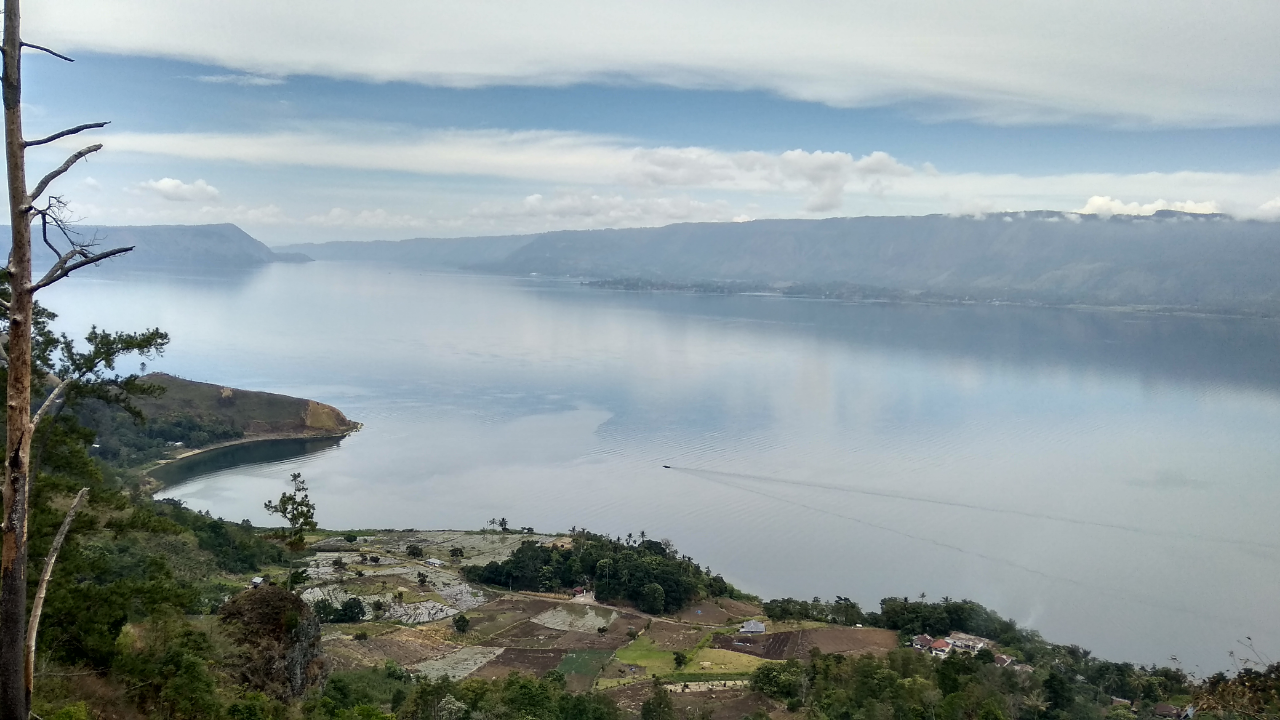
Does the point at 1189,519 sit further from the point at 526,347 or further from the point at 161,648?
the point at 526,347

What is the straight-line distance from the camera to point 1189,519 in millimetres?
20812

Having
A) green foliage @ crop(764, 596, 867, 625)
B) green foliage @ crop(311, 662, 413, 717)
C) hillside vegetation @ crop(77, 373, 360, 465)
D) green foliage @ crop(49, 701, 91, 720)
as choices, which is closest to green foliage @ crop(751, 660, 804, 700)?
green foliage @ crop(764, 596, 867, 625)

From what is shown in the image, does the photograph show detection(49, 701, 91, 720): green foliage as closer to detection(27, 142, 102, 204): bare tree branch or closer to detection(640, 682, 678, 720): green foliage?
detection(27, 142, 102, 204): bare tree branch

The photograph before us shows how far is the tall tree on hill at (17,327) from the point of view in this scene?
240 centimetres

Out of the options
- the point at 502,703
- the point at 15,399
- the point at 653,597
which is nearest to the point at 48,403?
the point at 15,399

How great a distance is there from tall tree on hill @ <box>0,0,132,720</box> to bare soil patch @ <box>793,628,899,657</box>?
12432 millimetres

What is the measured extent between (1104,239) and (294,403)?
137 m

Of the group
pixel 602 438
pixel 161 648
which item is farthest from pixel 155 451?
pixel 161 648

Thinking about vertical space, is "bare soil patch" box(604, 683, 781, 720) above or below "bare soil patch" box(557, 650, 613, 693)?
above

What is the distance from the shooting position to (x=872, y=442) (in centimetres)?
2792

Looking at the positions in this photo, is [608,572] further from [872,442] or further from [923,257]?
[923,257]

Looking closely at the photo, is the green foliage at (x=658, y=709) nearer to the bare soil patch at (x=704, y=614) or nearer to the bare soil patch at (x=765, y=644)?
the bare soil patch at (x=765, y=644)

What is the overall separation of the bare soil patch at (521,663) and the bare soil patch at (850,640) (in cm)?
403

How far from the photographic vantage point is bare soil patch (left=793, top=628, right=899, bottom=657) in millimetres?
13648
